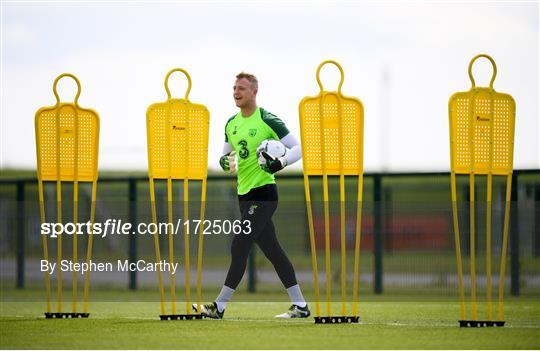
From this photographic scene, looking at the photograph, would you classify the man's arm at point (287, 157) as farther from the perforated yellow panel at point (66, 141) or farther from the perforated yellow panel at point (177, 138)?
the perforated yellow panel at point (66, 141)

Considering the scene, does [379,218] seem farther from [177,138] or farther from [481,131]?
[481,131]

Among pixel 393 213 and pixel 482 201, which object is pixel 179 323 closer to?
pixel 393 213

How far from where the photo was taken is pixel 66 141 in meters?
10.6

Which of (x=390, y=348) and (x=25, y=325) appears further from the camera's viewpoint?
(x=25, y=325)

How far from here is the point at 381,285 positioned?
15.8 m

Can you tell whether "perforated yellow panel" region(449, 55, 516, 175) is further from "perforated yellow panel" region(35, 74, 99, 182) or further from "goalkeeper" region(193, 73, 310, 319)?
"perforated yellow panel" region(35, 74, 99, 182)

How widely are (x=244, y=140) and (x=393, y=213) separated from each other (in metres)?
6.23

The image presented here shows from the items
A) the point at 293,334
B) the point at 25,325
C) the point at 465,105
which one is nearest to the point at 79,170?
the point at 25,325

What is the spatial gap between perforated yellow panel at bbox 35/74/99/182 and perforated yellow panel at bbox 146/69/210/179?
0.69 m

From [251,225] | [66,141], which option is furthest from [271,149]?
[66,141]

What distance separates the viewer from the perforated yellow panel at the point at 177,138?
10305mm

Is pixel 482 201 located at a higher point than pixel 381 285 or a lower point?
higher

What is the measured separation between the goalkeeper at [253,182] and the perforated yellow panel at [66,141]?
1365 mm

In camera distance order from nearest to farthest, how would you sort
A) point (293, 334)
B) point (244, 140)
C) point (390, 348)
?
point (390, 348)
point (293, 334)
point (244, 140)
